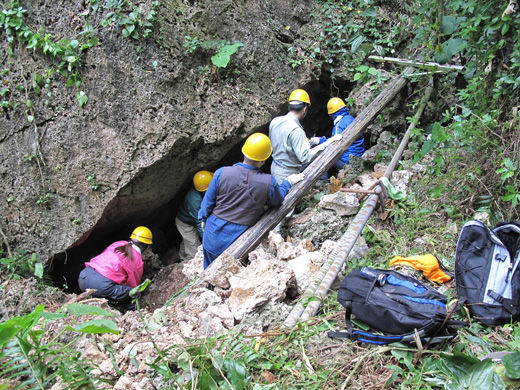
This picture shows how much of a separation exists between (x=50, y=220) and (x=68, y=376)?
12.7 ft

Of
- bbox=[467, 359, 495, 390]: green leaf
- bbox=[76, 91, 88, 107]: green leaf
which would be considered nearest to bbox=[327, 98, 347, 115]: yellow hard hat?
bbox=[76, 91, 88, 107]: green leaf

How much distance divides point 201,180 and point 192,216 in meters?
0.68

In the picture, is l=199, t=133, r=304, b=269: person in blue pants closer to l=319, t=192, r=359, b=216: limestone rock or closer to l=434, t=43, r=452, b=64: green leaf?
l=319, t=192, r=359, b=216: limestone rock

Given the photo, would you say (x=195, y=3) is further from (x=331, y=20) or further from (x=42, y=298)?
(x=42, y=298)

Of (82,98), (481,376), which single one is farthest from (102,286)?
(481,376)

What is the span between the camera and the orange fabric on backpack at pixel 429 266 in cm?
297

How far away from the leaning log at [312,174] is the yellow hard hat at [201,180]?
1.79 m

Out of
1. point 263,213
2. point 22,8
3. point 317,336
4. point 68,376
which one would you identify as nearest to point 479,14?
point 263,213

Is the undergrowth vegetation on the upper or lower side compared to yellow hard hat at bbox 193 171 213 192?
upper

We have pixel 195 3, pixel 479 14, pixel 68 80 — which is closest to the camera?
pixel 479 14

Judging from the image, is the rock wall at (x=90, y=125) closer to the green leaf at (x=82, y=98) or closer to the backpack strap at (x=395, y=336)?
the green leaf at (x=82, y=98)

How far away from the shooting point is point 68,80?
15.9ft

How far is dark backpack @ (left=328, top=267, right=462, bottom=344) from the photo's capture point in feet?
7.11

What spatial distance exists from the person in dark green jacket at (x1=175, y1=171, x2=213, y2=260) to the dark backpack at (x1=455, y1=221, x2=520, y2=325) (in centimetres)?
385
